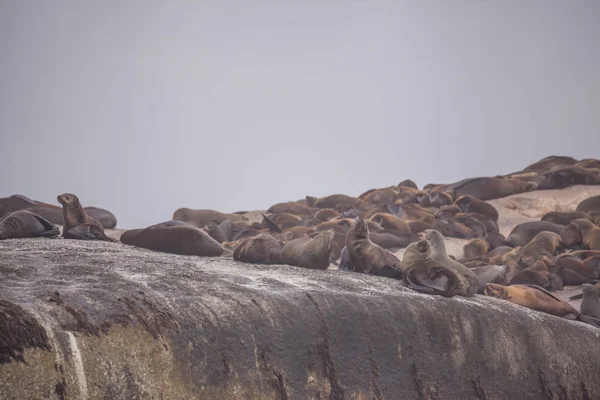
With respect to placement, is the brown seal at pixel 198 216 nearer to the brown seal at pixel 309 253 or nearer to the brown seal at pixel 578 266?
the brown seal at pixel 578 266

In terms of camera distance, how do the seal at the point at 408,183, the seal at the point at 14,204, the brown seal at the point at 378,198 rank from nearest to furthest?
the seal at the point at 14,204 → the brown seal at the point at 378,198 → the seal at the point at 408,183

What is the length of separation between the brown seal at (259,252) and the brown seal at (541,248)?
Answer: 4281 millimetres

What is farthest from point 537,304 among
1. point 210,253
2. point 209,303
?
point 209,303

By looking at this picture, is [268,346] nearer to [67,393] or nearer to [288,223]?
[67,393]

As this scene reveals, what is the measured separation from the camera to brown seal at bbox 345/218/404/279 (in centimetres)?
549

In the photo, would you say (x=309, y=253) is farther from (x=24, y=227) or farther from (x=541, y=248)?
(x=541, y=248)

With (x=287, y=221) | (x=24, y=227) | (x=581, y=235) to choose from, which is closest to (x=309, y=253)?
(x=24, y=227)

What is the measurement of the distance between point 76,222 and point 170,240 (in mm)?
1218

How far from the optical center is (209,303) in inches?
138

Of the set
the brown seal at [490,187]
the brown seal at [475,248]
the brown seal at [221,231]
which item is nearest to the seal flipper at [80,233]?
the brown seal at [221,231]

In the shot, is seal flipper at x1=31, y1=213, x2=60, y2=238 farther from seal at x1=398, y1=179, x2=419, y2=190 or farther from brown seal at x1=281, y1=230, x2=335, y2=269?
seal at x1=398, y1=179, x2=419, y2=190

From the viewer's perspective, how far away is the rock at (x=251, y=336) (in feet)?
9.48

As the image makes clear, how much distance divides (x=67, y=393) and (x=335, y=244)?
598cm

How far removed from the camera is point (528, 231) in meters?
10.4
